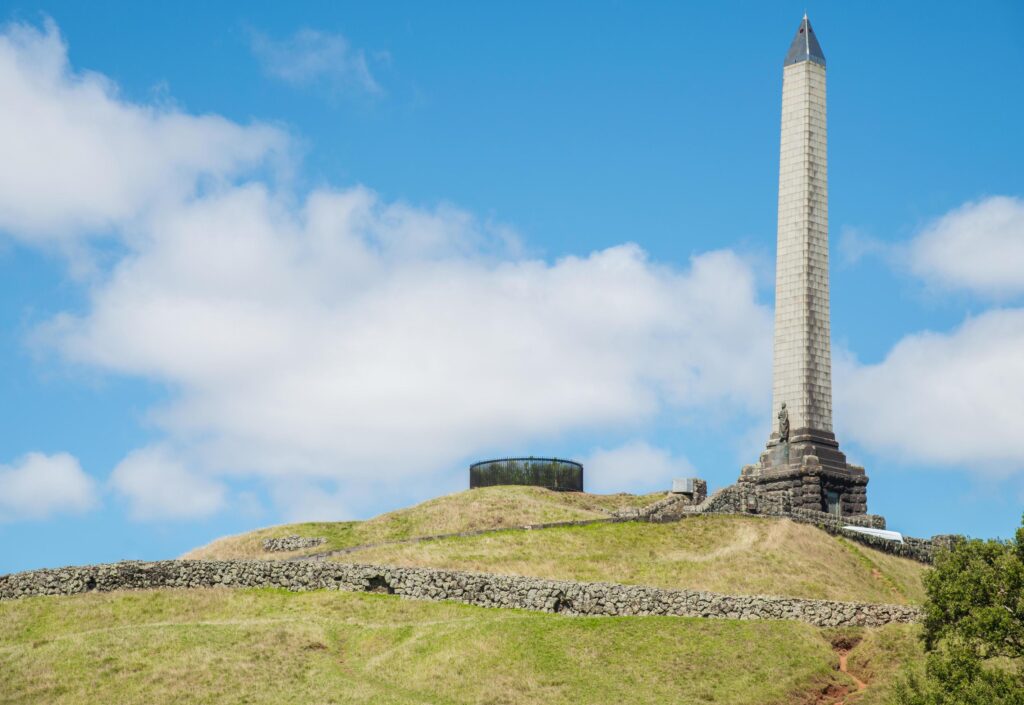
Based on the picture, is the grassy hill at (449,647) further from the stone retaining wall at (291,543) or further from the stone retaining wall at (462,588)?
the stone retaining wall at (291,543)

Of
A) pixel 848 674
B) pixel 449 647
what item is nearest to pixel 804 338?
pixel 848 674

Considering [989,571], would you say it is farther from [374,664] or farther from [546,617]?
[374,664]

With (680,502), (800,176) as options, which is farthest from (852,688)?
(800,176)

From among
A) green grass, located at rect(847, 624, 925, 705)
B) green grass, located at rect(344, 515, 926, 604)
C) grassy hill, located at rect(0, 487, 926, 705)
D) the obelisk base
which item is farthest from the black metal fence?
green grass, located at rect(847, 624, 925, 705)

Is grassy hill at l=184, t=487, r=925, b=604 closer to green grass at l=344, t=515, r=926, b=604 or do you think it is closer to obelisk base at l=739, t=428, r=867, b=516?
green grass at l=344, t=515, r=926, b=604

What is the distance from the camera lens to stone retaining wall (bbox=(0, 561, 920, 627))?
45281 millimetres

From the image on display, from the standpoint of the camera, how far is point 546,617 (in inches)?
1731

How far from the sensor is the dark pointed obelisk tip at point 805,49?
7575 centimetres

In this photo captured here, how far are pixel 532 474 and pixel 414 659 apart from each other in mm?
36799

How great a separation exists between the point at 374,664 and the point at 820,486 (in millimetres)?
36471

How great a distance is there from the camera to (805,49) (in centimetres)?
7594

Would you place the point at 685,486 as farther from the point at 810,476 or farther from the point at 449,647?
the point at 449,647

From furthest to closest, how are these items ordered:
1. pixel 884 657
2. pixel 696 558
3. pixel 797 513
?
pixel 797 513
pixel 696 558
pixel 884 657

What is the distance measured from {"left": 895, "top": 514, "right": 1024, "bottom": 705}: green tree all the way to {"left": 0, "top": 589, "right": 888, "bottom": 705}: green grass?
3.19 metres
